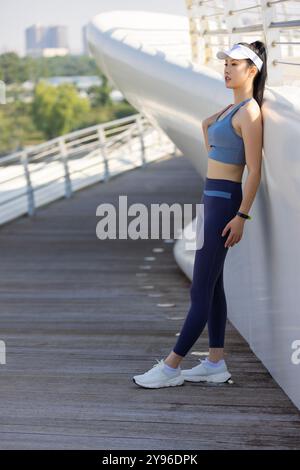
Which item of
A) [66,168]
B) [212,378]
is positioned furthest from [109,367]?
[66,168]

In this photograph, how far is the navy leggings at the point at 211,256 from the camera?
4.18 meters

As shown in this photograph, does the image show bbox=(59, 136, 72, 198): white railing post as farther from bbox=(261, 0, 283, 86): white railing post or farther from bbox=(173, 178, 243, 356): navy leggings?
bbox=(173, 178, 243, 356): navy leggings

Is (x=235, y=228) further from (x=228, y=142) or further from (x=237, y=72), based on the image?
(x=237, y=72)

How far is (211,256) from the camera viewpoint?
13.8ft

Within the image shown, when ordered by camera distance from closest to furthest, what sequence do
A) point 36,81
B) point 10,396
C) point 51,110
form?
point 10,396 → point 51,110 → point 36,81

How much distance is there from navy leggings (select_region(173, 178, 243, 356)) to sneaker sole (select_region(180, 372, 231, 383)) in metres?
0.18

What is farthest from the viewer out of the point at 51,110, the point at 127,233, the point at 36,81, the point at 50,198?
the point at 36,81

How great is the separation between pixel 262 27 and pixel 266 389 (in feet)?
5.59

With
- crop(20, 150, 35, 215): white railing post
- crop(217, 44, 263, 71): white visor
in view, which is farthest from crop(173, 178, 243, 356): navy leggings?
crop(20, 150, 35, 215): white railing post

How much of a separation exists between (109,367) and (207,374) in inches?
23.4

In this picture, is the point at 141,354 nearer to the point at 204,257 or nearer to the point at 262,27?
the point at 204,257

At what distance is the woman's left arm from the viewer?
4.02m
